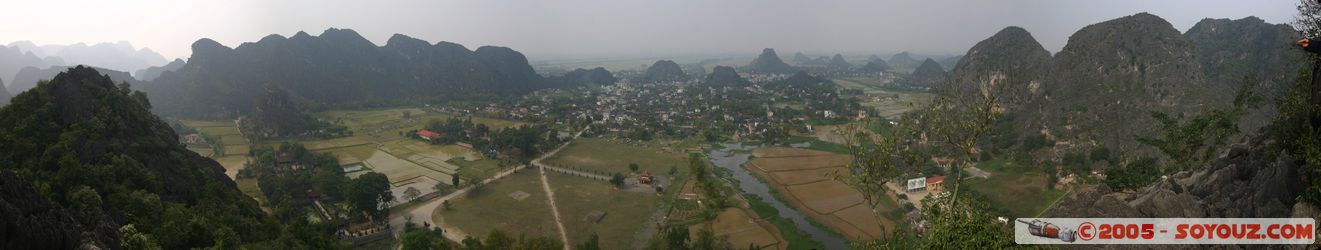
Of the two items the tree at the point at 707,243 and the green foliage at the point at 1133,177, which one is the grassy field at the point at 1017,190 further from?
the tree at the point at 707,243

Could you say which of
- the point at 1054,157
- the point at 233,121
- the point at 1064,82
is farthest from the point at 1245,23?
the point at 233,121

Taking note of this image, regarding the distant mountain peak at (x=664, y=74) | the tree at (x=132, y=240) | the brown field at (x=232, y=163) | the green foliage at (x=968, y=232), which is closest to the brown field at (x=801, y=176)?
the green foliage at (x=968, y=232)

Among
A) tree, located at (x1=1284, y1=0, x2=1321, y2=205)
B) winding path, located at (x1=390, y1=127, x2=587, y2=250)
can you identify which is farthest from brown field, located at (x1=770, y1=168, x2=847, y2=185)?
tree, located at (x1=1284, y1=0, x2=1321, y2=205)

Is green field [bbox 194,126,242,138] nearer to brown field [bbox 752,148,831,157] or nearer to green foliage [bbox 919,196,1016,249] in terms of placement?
brown field [bbox 752,148,831,157]

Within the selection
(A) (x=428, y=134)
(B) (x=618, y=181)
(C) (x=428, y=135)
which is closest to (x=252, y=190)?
(C) (x=428, y=135)

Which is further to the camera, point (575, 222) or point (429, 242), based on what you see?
point (575, 222)

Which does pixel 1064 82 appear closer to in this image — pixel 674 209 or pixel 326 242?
pixel 674 209
